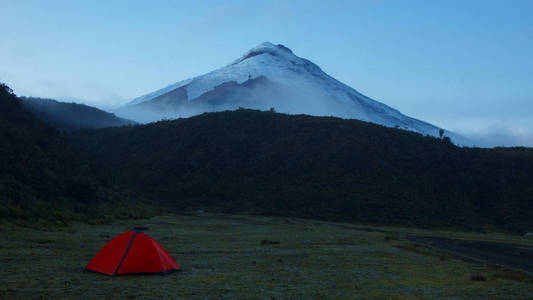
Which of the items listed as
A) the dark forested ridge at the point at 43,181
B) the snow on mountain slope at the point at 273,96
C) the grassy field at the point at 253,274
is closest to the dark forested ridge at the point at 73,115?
the snow on mountain slope at the point at 273,96

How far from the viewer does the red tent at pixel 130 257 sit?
1202 centimetres

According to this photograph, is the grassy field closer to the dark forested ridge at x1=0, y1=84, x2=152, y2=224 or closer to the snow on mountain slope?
the dark forested ridge at x1=0, y1=84, x2=152, y2=224

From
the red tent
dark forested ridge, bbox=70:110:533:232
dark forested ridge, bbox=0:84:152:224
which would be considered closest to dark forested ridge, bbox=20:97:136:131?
dark forested ridge, bbox=70:110:533:232

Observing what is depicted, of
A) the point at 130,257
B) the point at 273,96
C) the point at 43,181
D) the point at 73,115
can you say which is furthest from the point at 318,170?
the point at 273,96

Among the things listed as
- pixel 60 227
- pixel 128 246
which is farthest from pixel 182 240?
pixel 128 246

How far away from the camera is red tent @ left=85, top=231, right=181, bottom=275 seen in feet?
39.4

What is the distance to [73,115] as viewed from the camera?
90.1 meters

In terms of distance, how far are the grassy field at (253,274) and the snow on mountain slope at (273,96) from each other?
102 metres

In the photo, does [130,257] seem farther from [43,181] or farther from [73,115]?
[73,115]

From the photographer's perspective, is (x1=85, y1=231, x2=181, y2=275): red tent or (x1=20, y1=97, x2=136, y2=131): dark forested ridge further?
(x1=20, y1=97, x2=136, y2=131): dark forested ridge

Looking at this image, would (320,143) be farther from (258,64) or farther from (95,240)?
(258,64)

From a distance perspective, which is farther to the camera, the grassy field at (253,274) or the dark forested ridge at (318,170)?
the dark forested ridge at (318,170)

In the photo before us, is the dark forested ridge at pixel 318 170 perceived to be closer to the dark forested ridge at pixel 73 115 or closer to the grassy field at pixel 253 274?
the dark forested ridge at pixel 73 115

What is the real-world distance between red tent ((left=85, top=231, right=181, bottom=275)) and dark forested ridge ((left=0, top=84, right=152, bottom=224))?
39.0 ft
